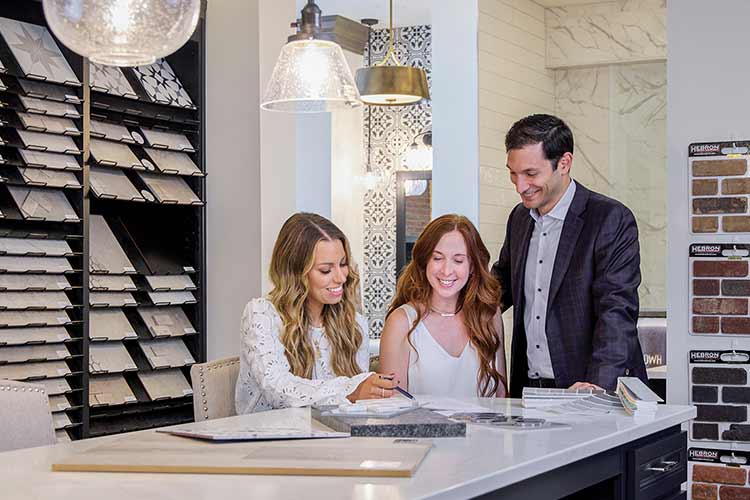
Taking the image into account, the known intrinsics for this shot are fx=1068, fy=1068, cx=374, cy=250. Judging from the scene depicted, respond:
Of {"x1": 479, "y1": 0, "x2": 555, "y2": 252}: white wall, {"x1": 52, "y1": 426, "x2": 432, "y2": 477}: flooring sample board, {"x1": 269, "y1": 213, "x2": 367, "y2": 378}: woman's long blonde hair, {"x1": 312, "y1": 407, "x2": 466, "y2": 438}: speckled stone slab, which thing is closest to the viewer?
{"x1": 52, "y1": 426, "x2": 432, "y2": 477}: flooring sample board

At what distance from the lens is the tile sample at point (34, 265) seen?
361 centimetres

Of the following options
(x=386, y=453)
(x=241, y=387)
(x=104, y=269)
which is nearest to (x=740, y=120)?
(x=241, y=387)

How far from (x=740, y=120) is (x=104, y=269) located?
2.32 meters

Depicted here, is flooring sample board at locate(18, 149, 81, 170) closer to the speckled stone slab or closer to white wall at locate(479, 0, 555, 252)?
the speckled stone slab

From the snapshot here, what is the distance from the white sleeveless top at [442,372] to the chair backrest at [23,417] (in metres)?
1.15

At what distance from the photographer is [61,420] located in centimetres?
374

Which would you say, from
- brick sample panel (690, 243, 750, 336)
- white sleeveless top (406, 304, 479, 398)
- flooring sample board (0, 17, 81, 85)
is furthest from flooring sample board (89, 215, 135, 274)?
brick sample panel (690, 243, 750, 336)

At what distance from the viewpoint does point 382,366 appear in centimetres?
323

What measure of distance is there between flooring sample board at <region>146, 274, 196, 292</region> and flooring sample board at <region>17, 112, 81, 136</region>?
2.19 ft

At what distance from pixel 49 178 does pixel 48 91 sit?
1.03ft

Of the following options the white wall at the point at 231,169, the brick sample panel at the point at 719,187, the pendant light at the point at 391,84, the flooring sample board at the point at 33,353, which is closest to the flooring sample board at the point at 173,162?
the white wall at the point at 231,169

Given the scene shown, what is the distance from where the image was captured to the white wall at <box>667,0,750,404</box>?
341 centimetres

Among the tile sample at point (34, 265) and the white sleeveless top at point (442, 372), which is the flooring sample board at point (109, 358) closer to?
the tile sample at point (34, 265)

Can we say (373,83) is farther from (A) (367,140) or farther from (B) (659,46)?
(A) (367,140)
